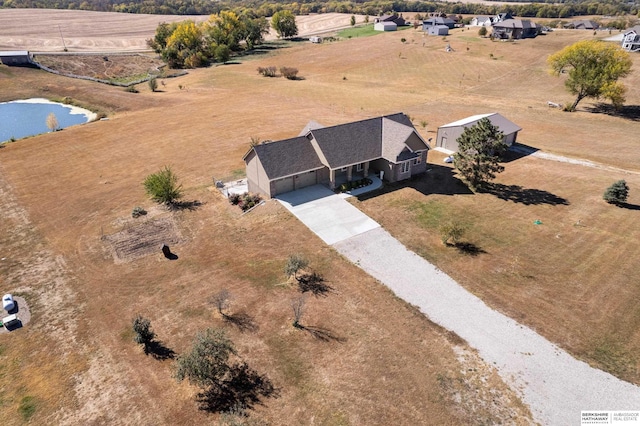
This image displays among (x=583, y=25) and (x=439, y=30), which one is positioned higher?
(x=439, y=30)

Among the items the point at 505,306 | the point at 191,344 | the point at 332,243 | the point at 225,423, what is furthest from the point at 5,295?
the point at 505,306

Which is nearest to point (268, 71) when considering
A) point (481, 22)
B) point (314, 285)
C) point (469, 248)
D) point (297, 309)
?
point (469, 248)

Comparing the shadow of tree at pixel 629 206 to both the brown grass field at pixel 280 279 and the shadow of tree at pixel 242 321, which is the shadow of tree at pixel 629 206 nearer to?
the brown grass field at pixel 280 279

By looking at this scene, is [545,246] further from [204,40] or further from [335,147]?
[204,40]

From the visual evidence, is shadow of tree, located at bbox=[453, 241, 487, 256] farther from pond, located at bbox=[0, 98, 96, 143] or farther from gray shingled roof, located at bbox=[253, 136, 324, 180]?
pond, located at bbox=[0, 98, 96, 143]

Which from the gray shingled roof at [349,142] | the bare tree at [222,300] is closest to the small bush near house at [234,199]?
the gray shingled roof at [349,142]

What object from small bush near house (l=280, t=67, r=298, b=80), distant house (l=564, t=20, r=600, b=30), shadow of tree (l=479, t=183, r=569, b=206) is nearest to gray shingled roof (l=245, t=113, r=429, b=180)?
shadow of tree (l=479, t=183, r=569, b=206)
